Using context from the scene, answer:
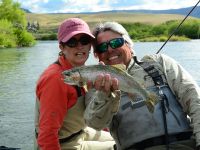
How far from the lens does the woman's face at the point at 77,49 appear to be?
4141mm

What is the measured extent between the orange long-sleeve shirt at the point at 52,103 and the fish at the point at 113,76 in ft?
0.86

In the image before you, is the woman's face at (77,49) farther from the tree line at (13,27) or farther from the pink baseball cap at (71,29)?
the tree line at (13,27)

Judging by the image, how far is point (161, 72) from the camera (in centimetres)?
412

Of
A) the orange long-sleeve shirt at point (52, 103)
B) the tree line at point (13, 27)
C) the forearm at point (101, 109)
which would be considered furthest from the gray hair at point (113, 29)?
the tree line at point (13, 27)

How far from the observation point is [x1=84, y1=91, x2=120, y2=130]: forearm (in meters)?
3.82

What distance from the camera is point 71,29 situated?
4211 mm

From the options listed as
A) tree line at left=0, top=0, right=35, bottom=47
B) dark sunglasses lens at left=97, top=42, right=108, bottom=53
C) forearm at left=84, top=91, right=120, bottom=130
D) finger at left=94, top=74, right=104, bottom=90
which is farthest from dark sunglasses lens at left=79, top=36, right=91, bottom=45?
tree line at left=0, top=0, right=35, bottom=47

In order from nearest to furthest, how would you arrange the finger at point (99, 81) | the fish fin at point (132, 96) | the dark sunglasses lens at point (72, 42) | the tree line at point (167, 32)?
the finger at point (99, 81), the fish fin at point (132, 96), the dark sunglasses lens at point (72, 42), the tree line at point (167, 32)

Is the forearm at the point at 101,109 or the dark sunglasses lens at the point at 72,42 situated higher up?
the dark sunglasses lens at the point at 72,42

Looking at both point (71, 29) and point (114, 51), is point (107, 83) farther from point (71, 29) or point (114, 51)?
point (71, 29)

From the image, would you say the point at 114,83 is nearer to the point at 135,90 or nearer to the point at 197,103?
the point at 135,90

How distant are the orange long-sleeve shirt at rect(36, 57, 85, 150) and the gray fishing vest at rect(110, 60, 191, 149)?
48cm

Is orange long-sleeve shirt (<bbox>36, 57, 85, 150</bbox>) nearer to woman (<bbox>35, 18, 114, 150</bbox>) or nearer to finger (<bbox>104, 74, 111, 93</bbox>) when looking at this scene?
woman (<bbox>35, 18, 114, 150</bbox>)

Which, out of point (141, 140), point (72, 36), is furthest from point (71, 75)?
point (141, 140)
